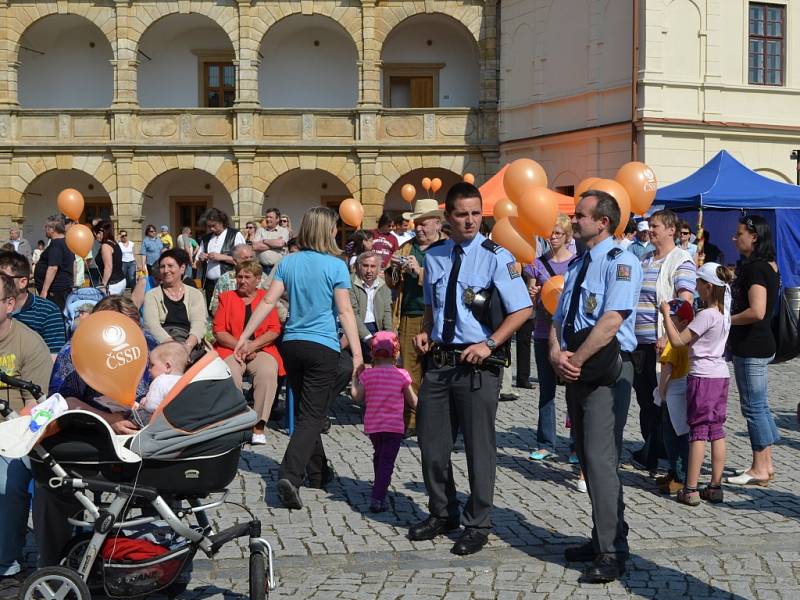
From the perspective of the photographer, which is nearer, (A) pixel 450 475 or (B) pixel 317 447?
(A) pixel 450 475

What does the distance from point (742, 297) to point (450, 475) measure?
2666mm

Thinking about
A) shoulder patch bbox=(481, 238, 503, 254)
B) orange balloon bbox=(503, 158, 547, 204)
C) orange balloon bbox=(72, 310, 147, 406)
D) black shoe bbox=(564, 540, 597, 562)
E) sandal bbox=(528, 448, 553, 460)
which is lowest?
black shoe bbox=(564, 540, 597, 562)

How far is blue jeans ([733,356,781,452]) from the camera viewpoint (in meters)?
7.11

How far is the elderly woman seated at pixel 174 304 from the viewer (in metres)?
8.73

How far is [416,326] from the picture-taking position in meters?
8.70

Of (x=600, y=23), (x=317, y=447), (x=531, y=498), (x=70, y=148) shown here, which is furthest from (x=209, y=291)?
(x=70, y=148)

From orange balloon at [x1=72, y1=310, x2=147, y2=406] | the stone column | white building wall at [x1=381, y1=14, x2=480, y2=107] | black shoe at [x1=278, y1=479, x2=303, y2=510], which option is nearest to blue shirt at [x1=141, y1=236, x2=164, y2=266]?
the stone column

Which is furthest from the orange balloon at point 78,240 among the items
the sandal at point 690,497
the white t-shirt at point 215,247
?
the sandal at point 690,497

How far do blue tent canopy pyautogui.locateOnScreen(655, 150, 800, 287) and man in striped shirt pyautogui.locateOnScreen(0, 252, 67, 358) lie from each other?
11774mm

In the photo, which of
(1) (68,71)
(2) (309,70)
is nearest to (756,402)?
(2) (309,70)

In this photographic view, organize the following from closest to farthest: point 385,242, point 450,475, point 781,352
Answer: point 450,475, point 781,352, point 385,242

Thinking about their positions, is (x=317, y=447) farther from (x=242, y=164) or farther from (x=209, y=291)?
(x=242, y=164)

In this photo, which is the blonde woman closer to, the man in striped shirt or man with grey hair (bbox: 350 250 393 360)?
the man in striped shirt

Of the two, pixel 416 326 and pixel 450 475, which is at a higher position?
pixel 416 326
